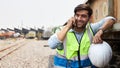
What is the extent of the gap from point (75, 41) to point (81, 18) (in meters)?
0.26

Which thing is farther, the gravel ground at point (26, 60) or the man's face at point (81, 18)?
the gravel ground at point (26, 60)

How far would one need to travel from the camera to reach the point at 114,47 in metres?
5.36

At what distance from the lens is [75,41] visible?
329 centimetres

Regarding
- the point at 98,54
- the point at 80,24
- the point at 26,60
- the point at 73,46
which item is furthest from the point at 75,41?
the point at 26,60

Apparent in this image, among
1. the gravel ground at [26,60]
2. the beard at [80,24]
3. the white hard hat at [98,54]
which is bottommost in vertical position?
the gravel ground at [26,60]

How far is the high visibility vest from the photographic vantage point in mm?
3264

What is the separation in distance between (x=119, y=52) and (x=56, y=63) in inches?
81.7

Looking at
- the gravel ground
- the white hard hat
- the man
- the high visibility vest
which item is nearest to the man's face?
the man

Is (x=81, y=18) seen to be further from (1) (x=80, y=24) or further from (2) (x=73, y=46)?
(2) (x=73, y=46)

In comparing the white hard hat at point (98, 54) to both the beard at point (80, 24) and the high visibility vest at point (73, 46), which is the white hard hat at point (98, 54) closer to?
the high visibility vest at point (73, 46)

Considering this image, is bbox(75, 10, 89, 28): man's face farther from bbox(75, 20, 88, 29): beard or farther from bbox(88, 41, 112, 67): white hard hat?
bbox(88, 41, 112, 67): white hard hat

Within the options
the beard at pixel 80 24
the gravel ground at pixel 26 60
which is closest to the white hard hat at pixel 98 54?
the beard at pixel 80 24

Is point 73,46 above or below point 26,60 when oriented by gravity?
above

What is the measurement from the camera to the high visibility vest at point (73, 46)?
3.26 meters
